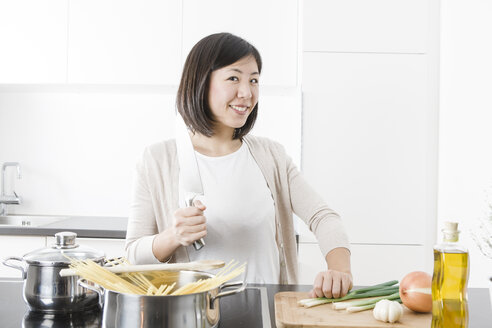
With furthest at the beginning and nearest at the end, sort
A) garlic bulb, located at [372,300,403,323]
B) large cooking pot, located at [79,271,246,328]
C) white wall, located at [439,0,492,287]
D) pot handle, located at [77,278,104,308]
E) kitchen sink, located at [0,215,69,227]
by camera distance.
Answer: kitchen sink, located at [0,215,69,227], white wall, located at [439,0,492,287], garlic bulb, located at [372,300,403,323], pot handle, located at [77,278,104,308], large cooking pot, located at [79,271,246,328]

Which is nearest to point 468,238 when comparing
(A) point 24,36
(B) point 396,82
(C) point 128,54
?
(B) point 396,82

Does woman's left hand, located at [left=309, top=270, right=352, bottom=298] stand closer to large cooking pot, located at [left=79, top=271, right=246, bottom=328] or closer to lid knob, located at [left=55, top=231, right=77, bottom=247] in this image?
large cooking pot, located at [left=79, top=271, right=246, bottom=328]

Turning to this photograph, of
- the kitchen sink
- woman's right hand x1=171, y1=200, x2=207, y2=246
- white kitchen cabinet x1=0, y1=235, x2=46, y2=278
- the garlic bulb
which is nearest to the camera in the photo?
the garlic bulb

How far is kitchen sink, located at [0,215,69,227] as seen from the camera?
2849mm

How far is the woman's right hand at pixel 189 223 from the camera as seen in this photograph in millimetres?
1173

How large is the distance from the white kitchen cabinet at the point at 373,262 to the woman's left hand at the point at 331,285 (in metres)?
1.27

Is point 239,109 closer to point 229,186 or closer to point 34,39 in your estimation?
point 229,186

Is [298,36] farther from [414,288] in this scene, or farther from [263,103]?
[414,288]

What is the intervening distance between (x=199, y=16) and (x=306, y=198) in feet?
4.68

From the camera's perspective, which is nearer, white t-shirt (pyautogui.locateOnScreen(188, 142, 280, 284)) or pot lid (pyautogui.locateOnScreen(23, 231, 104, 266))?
pot lid (pyautogui.locateOnScreen(23, 231, 104, 266))

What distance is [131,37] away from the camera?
8.55ft

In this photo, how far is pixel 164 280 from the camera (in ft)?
3.04

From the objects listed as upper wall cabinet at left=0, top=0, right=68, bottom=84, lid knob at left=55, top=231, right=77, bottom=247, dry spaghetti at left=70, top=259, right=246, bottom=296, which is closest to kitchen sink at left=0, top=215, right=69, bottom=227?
upper wall cabinet at left=0, top=0, right=68, bottom=84

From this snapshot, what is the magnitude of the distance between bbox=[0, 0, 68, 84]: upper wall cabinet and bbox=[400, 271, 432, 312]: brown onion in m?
2.19
